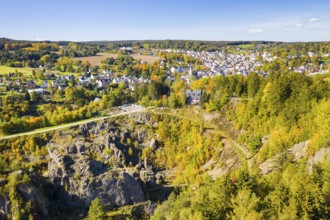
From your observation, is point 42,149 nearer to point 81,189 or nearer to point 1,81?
point 81,189

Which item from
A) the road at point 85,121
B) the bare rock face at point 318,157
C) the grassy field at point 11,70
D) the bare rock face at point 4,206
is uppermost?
the grassy field at point 11,70

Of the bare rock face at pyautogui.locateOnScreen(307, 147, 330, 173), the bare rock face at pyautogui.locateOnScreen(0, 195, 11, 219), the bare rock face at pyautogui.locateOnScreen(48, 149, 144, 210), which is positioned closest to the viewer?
the bare rock face at pyautogui.locateOnScreen(307, 147, 330, 173)

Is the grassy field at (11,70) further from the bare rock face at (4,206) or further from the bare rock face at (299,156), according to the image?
the bare rock face at (299,156)

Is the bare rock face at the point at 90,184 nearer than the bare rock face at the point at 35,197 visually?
No

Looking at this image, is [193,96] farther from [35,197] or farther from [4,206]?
[4,206]

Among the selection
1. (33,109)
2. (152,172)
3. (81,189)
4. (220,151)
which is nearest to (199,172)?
(220,151)

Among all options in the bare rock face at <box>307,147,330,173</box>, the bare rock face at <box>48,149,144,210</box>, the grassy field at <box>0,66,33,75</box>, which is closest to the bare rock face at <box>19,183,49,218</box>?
the bare rock face at <box>48,149,144,210</box>

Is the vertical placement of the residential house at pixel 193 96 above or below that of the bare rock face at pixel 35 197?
above

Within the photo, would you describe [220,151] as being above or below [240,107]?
below

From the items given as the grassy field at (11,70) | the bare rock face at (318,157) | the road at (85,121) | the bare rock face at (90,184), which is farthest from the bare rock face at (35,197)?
the grassy field at (11,70)

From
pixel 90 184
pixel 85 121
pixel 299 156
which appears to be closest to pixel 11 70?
pixel 85 121

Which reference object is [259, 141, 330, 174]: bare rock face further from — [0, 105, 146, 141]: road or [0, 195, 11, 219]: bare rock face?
[0, 195, 11, 219]: bare rock face
